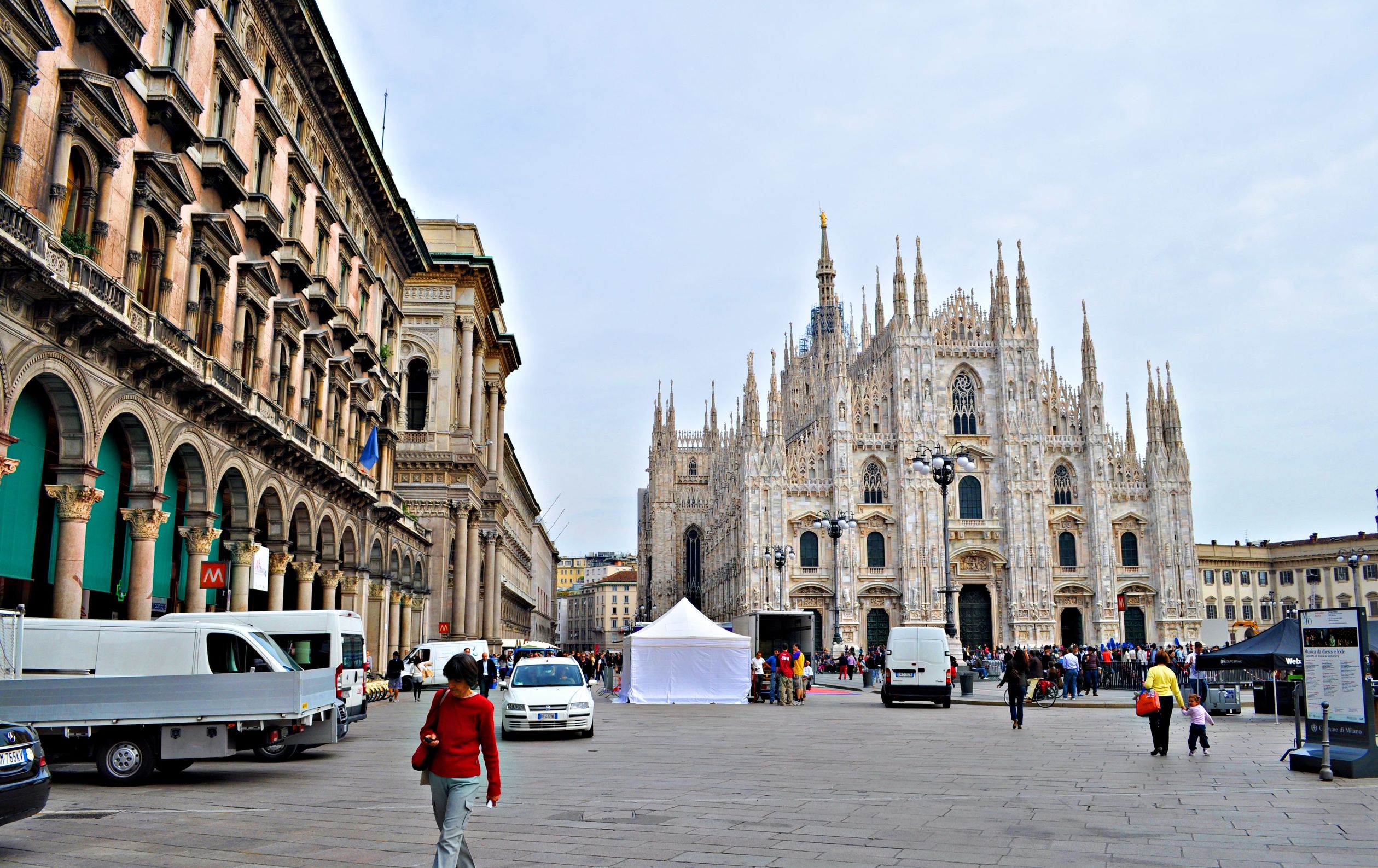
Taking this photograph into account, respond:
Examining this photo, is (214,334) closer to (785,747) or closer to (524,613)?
(785,747)

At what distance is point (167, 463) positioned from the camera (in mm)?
20156

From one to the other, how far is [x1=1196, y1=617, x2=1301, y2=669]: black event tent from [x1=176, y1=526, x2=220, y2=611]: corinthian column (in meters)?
22.0

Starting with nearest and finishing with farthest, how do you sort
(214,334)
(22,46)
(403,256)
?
(22,46) → (214,334) → (403,256)

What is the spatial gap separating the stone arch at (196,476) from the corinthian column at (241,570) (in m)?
2.75

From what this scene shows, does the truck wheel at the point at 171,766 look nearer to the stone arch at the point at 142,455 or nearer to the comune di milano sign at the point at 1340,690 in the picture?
the stone arch at the point at 142,455

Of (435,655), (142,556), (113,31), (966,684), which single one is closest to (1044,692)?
(966,684)

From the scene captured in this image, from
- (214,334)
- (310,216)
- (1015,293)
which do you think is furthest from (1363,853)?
(1015,293)

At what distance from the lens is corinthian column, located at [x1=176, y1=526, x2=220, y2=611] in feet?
71.4

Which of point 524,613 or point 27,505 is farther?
point 524,613

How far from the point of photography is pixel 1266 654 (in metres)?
24.5

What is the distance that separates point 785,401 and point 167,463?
85785 mm

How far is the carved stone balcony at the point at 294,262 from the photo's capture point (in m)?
27.2

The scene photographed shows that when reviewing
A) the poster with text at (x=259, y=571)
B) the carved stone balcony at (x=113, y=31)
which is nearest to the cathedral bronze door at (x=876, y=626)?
the poster with text at (x=259, y=571)

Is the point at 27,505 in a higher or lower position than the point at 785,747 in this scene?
higher
